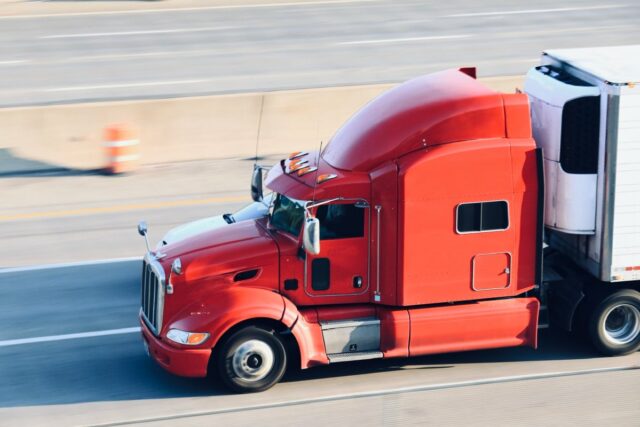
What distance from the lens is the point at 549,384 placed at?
11398 mm

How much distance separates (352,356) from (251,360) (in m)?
1.10

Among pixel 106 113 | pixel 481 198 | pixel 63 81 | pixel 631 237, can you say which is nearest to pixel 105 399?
pixel 481 198

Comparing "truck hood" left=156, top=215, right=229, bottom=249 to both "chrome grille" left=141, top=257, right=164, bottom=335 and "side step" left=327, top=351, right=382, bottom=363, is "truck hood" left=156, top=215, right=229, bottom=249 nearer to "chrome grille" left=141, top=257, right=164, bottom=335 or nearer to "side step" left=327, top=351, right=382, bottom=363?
"chrome grille" left=141, top=257, right=164, bottom=335

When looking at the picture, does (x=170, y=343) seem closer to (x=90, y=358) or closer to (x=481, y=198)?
(x=90, y=358)

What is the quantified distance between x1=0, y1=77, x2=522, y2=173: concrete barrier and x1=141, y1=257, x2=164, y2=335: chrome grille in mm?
7579

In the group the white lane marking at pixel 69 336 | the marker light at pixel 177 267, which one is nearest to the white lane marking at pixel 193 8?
the white lane marking at pixel 69 336

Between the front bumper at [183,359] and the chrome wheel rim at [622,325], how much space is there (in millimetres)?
4567

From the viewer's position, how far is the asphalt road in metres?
25.1

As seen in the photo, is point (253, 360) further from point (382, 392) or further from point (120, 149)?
point (120, 149)

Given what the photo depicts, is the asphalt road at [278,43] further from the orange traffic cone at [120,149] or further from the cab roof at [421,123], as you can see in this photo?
the cab roof at [421,123]

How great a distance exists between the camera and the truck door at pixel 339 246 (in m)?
11.2

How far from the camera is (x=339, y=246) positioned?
444 inches

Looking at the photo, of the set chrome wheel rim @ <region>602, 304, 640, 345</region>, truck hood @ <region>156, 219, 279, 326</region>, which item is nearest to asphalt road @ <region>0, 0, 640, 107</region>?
truck hood @ <region>156, 219, 279, 326</region>

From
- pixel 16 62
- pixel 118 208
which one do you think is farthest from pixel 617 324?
pixel 16 62
